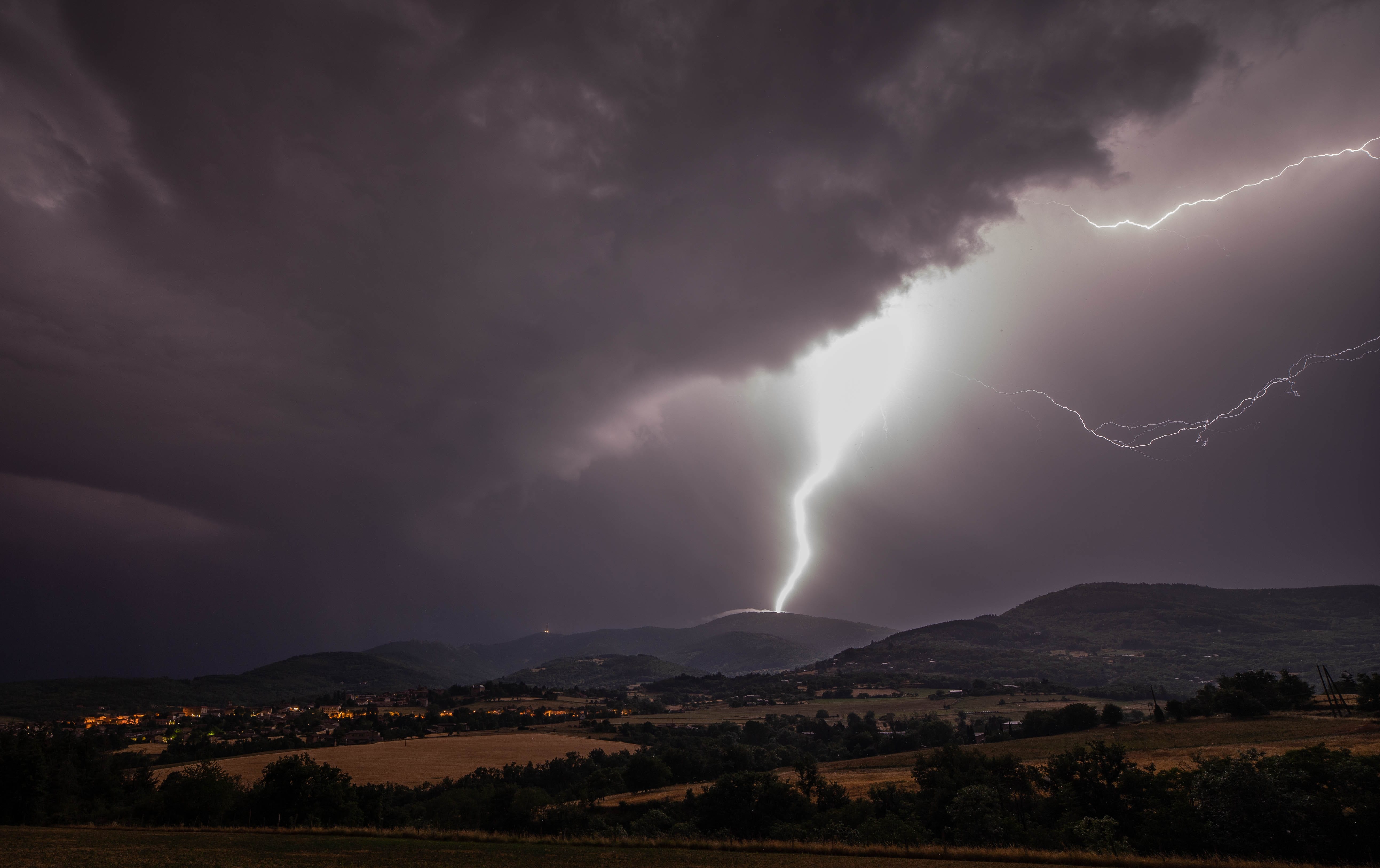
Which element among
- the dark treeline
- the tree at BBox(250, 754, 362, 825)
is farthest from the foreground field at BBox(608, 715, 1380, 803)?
the tree at BBox(250, 754, 362, 825)

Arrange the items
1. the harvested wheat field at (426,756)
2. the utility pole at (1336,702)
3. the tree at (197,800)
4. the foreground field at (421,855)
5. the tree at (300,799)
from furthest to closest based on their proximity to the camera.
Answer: the harvested wheat field at (426,756) < the utility pole at (1336,702) < the tree at (197,800) < the tree at (300,799) < the foreground field at (421,855)

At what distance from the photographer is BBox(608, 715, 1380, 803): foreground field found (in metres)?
50.3

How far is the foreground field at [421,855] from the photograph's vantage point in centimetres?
1844

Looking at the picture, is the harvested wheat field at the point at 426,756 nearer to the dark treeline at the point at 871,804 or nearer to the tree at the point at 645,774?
the dark treeline at the point at 871,804

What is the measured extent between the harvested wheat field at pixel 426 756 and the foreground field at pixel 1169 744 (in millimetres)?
28166

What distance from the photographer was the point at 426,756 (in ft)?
300

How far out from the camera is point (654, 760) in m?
72.9

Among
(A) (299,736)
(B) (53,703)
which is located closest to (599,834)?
(A) (299,736)

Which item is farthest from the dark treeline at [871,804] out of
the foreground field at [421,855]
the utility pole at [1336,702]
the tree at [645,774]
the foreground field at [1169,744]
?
the utility pole at [1336,702]

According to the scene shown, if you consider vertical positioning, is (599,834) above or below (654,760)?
above

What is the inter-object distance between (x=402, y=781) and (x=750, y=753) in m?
43.5

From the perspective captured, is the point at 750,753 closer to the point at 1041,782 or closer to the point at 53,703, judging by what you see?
the point at 1041,782

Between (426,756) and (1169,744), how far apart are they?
9490 centimetres

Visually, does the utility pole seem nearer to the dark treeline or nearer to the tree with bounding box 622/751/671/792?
the dark treeline
